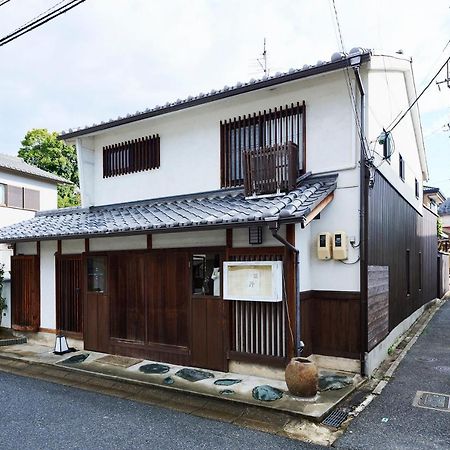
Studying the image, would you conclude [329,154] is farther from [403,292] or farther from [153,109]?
[403,292]

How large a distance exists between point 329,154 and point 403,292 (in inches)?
214

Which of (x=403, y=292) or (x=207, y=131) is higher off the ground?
(x=207, y=131)

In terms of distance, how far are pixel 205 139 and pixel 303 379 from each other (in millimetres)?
5685

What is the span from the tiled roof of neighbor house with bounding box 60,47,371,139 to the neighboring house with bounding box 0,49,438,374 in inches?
1.2

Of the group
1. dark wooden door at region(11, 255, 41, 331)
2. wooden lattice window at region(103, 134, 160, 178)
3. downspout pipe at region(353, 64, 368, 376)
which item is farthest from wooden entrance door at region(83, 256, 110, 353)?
downspout pipe at region(353, 64, 368, 376)

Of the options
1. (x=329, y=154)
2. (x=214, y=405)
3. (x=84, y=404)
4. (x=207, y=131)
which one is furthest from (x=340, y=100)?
(x=84, y=404)

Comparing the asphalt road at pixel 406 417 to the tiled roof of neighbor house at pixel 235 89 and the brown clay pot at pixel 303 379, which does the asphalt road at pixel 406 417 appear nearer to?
the brown clay pot at pixel 303 379

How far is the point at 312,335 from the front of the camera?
23.6 ft

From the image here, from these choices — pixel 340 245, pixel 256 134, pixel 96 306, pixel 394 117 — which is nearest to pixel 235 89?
pixel 256 134

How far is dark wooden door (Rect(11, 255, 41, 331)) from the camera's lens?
32.0 ft

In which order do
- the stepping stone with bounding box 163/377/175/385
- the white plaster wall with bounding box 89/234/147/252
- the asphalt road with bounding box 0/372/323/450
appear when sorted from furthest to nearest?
the white plaster wall with bounding box 89/234/147/252 < the stepping stone with bounding box 163/377/175/385 < the asphalt road with bounding box 0/372/323/450

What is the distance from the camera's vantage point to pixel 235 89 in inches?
315

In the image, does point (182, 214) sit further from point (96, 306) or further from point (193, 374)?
point (96, 306)

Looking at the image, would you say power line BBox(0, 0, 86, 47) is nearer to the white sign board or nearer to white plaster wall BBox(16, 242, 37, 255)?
the white sign board
